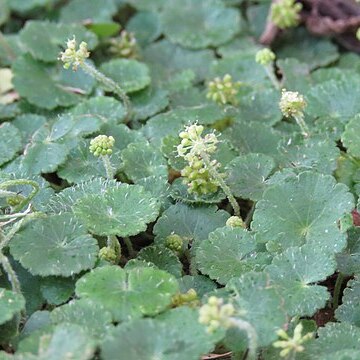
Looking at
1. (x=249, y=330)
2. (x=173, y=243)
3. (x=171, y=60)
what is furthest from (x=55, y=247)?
(x=171, y=60)

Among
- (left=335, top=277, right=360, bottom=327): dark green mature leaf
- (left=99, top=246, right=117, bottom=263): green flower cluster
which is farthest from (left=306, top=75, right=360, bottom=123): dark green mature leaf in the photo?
(left=99, top=246, right=117, bottom=263): green flower cluster

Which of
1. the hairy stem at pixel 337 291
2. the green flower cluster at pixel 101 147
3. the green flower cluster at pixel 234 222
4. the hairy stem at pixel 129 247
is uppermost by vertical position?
the green flower cluster at pixel 101 147

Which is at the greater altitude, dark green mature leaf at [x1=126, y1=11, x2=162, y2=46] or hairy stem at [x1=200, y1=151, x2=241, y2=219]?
hairy stem at [x1=200, y1=151, x2=241, y2=219]

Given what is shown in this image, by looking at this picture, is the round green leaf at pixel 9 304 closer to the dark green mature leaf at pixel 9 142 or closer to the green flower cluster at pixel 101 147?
the green flower cluster at pixel 101 147

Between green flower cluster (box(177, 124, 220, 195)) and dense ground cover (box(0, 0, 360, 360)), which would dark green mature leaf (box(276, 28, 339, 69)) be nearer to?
dense ground cover (box(0, 0, 360, 360))

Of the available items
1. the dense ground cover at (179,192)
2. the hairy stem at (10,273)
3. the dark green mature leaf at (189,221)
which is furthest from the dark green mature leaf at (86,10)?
the hairy stem at (10,273)
